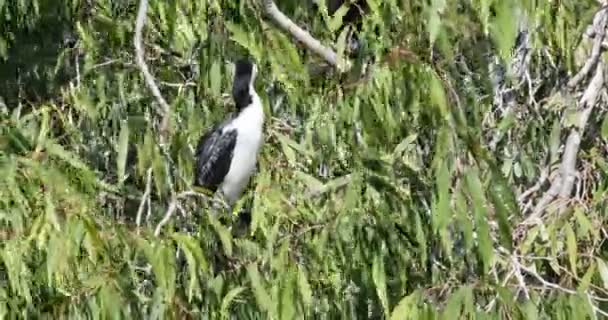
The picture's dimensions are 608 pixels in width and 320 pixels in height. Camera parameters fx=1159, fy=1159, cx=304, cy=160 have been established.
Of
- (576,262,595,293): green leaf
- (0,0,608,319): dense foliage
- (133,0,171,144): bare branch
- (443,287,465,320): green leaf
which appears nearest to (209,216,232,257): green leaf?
(0,0,608,319): dense foliage

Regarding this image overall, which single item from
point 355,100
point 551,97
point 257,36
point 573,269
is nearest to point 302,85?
point 257,36

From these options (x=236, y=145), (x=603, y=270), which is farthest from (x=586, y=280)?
(x=236, y=145)

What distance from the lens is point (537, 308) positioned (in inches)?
59.2

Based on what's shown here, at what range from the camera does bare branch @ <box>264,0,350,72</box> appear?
6.70ft

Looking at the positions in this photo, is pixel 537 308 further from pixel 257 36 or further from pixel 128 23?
pixel 128 23

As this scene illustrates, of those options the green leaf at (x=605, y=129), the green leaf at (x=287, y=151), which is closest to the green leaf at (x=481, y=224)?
the green leaf at (x=605, y=129)

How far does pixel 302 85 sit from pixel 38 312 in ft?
2.04

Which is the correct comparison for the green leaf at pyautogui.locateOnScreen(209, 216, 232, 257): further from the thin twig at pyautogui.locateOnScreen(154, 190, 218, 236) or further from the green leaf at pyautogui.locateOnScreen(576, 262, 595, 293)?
the green leaf at pyautogui.locateOnScreen(576, 262, 595, 293)

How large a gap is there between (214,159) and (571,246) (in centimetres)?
162

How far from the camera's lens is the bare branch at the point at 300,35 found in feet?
6.70

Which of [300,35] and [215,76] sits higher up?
[300,35]

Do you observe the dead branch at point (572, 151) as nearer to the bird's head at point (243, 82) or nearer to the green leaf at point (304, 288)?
the green leaf at point (304, 288)

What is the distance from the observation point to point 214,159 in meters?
3.11

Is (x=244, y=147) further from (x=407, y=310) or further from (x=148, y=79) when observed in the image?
(x=407, y=310)
